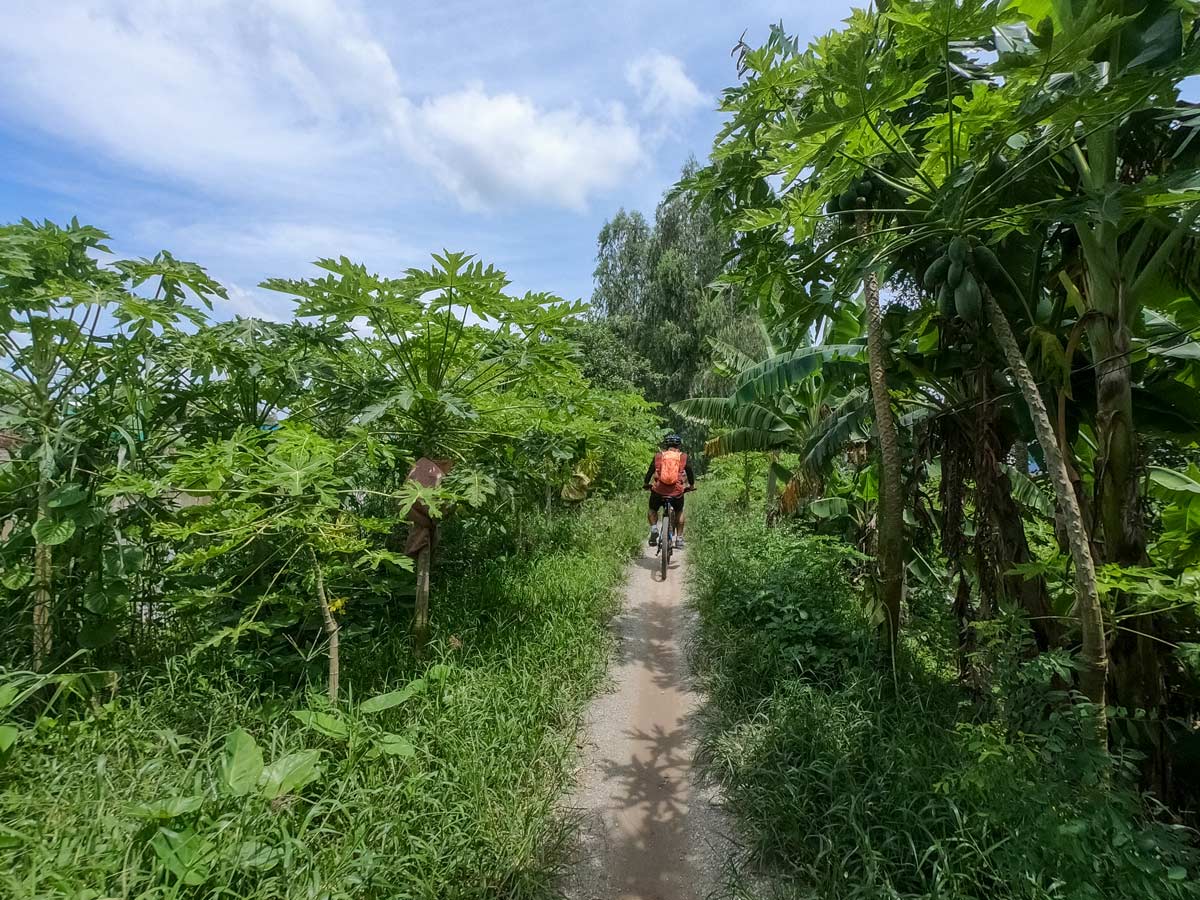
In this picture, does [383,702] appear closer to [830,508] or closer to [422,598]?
[422,598]

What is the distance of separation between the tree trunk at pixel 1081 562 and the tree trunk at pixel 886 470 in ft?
3.69

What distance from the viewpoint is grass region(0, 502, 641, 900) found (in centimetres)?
206

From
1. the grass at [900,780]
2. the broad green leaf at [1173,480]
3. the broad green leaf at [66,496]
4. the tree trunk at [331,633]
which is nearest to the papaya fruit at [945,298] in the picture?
the broad green leaf at [1173,480]

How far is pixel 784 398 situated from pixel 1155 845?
22.3 feet

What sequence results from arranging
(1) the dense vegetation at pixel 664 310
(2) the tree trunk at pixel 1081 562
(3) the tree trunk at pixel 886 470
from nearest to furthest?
(2) the tree trunk at pixel 1081 562 → (3) the tree trunk at pixel 886 470 → (1) the dense vegetation at pixel 664 310

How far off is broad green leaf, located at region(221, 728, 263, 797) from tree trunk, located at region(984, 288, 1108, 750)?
363cm

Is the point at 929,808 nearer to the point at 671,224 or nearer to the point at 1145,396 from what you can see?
the point at 1145,396

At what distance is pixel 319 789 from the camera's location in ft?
8.84

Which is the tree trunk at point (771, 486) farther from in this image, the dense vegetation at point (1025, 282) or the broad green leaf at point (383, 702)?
the broad green leaf at point (383, 702)

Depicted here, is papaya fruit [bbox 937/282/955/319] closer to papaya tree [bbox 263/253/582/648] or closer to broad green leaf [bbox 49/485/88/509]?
papaya tree [bbox 263/253/582/648]

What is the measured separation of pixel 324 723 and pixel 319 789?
303 millimetres

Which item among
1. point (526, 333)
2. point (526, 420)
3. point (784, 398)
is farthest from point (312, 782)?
point (784, 398)

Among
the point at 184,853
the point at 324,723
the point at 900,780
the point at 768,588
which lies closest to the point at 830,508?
the point at 768,588

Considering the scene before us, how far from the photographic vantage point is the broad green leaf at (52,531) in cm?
285
